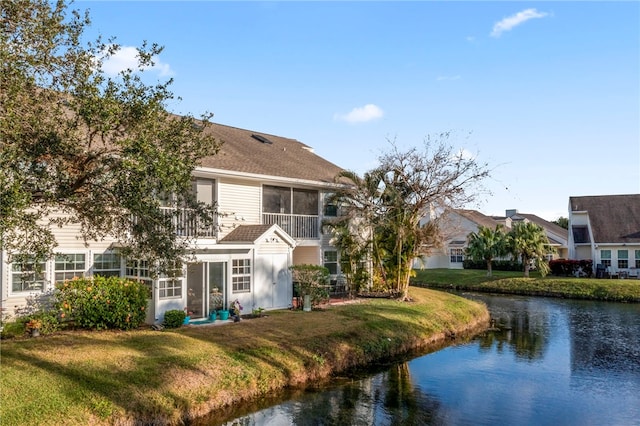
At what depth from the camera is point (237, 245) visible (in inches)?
762

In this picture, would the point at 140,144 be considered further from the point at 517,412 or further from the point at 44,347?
the point at 517,412

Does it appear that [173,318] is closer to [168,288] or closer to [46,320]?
[168,288]

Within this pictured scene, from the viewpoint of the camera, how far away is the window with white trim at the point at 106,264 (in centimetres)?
1718

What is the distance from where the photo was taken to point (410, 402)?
13.1m

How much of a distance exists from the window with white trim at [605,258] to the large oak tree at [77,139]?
39746 millimetres

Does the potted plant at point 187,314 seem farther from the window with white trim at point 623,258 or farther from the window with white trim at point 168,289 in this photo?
the window with white trim at point 623,258

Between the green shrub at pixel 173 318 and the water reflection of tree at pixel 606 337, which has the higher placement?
the green shrub at pixel 173 318

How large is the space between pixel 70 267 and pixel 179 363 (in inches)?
248

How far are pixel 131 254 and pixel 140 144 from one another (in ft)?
11.6

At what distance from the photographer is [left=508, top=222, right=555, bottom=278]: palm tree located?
128 feet

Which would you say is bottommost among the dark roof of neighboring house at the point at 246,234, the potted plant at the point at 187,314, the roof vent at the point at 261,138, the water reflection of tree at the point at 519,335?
the water reflection of tree at the point at 519,335

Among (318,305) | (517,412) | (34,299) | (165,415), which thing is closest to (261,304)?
(318,305)

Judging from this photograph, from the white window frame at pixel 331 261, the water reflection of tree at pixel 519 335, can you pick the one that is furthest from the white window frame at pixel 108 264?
the water reflection of tree at pixel 519 335

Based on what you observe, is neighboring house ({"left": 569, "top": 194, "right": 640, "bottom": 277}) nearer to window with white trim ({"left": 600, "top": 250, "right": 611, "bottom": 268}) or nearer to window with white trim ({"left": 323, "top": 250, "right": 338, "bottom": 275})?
window with white trim ({"left": 600, "top": 250, "right": 611, "bottom": 268})
